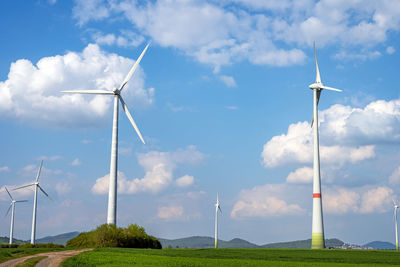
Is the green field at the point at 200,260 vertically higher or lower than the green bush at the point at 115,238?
lower

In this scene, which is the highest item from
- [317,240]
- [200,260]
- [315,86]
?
[315,86]

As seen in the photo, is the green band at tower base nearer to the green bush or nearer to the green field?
the green field

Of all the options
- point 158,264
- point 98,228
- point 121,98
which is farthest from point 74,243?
point 158,264

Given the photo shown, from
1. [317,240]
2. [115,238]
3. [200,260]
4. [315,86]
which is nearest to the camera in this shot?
[200,260]

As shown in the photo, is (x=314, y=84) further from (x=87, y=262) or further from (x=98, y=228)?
(x=87, y=262)

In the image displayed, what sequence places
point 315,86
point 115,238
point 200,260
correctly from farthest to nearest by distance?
point 315,86 < point 115,238 < point 200,260

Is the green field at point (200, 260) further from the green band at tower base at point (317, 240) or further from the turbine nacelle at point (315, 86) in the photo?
the turbine nacelle at point (315, 86)

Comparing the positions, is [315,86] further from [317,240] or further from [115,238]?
[115,238]

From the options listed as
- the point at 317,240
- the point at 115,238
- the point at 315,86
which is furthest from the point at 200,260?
the point at 315,86

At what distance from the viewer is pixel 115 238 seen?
8256 centimetres

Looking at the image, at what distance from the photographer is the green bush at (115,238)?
266 ft

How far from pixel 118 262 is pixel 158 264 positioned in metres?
4.03

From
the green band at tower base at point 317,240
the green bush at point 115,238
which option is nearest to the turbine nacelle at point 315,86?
the green band at tower base at point 317,240

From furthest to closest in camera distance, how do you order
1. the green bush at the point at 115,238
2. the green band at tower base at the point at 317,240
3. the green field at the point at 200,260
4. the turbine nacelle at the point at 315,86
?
the turbine nacelle at the point at 315,86, the green band at tower base at the point at 317,240, the green bush at the point at 115,238, the green field at the point at 200,260
